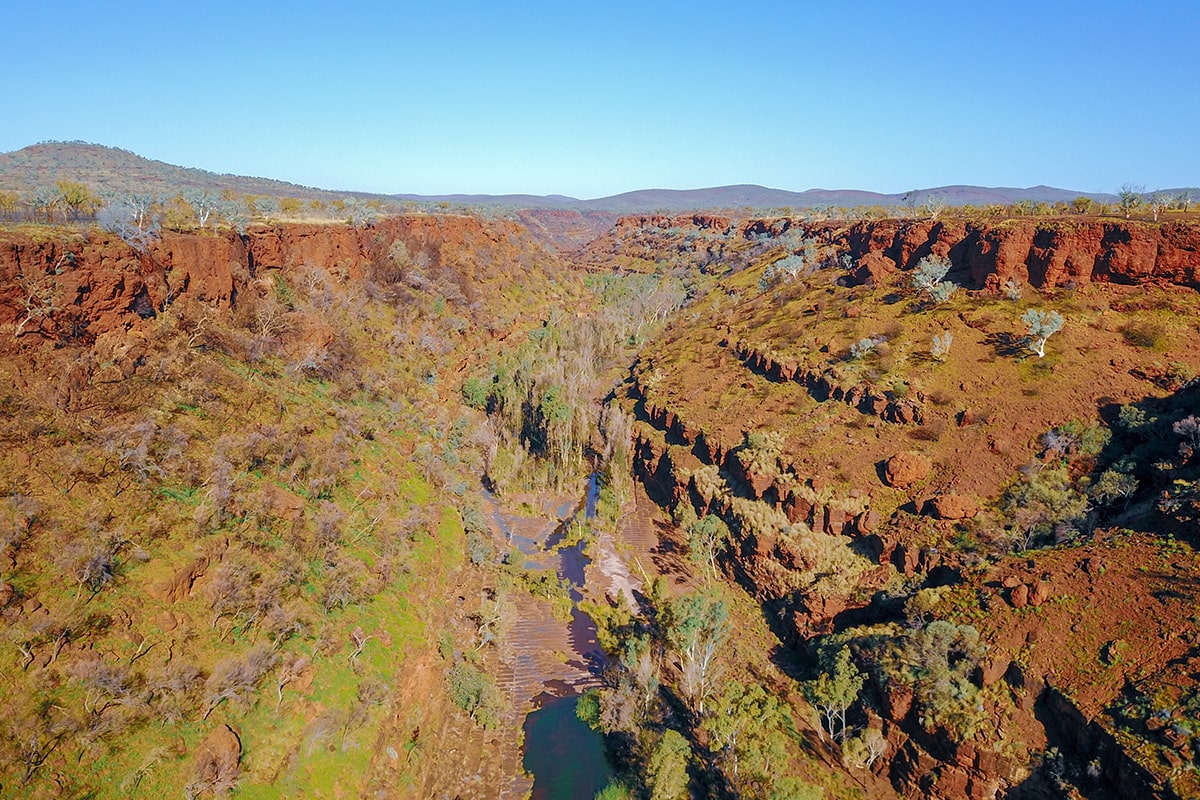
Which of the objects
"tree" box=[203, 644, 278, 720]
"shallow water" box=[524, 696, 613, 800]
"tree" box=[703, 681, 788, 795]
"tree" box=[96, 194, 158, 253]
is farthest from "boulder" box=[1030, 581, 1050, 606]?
"tree" box=[96, 194, 158, 253]

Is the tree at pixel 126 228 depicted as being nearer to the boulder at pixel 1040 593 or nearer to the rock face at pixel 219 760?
the rock face at pixel 219 760

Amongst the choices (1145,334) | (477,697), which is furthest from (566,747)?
(1145,334)

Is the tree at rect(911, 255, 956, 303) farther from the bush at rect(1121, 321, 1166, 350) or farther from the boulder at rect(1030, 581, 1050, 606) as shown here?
the boulder at rect(1030, 581, 1050, 606)

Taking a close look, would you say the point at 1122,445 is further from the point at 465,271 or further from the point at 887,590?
the point at 465,271

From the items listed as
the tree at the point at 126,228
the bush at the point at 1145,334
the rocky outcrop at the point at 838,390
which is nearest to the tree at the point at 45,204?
the tree at the point at 126,228

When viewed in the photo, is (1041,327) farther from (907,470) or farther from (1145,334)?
(907,470)
